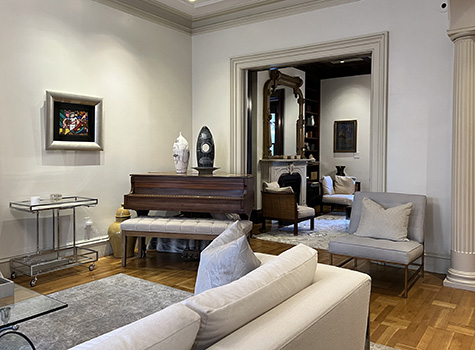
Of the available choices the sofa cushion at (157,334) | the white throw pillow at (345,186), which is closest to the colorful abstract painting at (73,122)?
the sofa cushion at (157,334)

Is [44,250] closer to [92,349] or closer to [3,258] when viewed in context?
[3,258]

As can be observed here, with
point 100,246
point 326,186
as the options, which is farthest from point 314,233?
point 100,246

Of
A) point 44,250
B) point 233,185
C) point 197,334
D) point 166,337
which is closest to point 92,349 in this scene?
point 166,337

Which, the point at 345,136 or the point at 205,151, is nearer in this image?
the point at 205,151

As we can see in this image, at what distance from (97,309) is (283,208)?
362 centimetres

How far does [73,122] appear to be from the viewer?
4.39m

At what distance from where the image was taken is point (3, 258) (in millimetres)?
3875

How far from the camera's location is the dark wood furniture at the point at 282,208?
241 inches

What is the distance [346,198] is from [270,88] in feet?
8.06

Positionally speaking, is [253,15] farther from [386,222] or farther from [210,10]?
[386,222]

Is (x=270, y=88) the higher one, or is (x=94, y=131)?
(x=270, y=88)

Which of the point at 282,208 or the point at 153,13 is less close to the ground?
the point at 153,13

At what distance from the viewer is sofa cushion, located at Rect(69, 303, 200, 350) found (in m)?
1.00

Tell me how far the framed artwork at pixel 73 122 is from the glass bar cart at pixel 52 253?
23.4 inches
